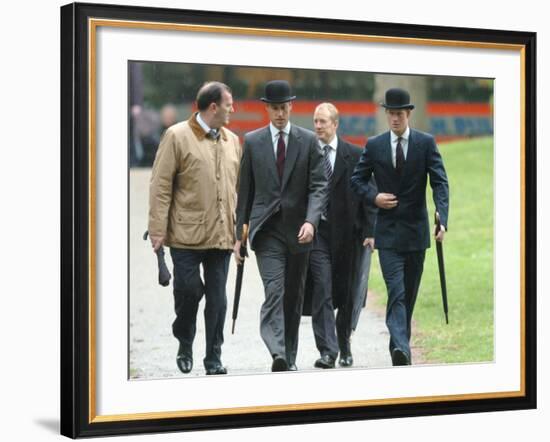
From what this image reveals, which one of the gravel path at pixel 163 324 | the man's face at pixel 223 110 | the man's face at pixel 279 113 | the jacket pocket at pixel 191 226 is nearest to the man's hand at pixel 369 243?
the gravel path at pixel 163 324

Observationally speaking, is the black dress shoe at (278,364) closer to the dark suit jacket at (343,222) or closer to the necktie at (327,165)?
the dark suit jacket at (343,222)

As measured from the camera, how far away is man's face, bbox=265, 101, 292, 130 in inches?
420

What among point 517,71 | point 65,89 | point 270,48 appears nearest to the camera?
point 65,89

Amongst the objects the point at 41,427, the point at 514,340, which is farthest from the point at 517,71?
the point at 41,427

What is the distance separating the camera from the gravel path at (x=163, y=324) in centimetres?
1019

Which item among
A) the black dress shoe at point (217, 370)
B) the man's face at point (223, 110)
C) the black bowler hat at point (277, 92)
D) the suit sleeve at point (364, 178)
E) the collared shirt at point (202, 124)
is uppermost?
the black bowler hat at point (277, 92)

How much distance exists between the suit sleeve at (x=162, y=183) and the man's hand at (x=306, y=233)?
1.07 metres

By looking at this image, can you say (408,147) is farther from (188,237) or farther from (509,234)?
(188,237)

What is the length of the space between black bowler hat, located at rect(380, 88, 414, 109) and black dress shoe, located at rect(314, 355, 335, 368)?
1999 mm

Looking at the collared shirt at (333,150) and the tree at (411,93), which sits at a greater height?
the tree at (411,93)

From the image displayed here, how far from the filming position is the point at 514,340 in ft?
37.9

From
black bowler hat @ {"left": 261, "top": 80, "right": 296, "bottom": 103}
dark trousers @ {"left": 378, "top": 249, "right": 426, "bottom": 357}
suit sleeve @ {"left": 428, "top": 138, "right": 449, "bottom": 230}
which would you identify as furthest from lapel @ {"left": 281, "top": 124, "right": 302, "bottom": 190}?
suit sleeve @ {"left": 428, "top": 138, "right": 449, "bottom": 230}

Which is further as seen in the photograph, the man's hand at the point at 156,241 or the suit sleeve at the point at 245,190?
the suit sleeve at the point at 245,190

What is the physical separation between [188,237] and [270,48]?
60.3 inches
